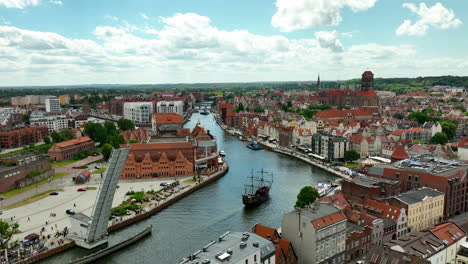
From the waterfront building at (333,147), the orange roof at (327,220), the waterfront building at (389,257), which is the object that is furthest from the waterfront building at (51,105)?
the waterfront building at (389,257)

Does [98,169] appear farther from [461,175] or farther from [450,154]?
[450,154]

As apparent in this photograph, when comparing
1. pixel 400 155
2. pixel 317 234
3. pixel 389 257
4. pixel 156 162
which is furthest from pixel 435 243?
pixel 156 162

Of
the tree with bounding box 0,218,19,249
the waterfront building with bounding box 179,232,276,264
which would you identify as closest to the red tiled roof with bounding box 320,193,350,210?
the waterfront building with bounding box 179,232,276,264

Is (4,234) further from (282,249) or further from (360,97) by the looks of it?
(360,97)

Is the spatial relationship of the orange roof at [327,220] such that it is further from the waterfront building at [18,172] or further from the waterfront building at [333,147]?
the waterfront building at [18,172]

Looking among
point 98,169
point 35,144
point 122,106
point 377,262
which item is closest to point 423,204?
point 377,262

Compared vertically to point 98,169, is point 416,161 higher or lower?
higher
